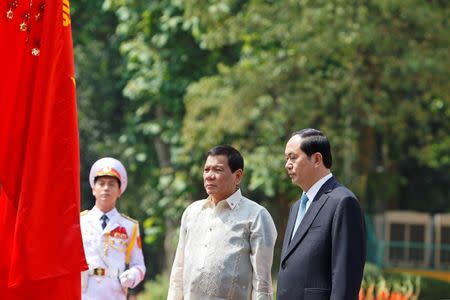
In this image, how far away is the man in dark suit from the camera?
5957mm

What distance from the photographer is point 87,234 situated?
8.27 m

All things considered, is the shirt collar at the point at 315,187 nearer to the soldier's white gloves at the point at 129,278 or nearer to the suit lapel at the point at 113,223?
the soldier's white gloves at the point at 129,278

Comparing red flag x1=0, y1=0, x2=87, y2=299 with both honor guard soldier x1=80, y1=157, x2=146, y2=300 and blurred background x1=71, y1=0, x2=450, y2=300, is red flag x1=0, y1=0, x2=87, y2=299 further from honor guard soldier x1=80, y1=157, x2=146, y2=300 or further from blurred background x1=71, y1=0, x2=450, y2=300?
blurred background x1=71, y1=0, x2=450, y2=300

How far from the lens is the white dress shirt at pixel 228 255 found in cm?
692

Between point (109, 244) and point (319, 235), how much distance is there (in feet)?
8.15

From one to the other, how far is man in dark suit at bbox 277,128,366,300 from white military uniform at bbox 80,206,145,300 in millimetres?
2021

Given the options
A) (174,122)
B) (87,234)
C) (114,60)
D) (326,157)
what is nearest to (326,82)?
(174,122)

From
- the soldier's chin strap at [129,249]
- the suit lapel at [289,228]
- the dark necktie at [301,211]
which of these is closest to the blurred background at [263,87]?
the soldier's chin strap at [129,249]

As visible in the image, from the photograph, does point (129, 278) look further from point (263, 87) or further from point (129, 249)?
point (263, 87)

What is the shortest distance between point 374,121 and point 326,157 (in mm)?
12236

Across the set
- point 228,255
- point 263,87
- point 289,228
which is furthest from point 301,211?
point 263,87

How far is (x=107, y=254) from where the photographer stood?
8188 millimetres

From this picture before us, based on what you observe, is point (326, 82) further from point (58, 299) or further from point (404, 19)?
point (58, 299)

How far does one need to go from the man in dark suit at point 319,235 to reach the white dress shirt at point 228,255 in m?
0.47
